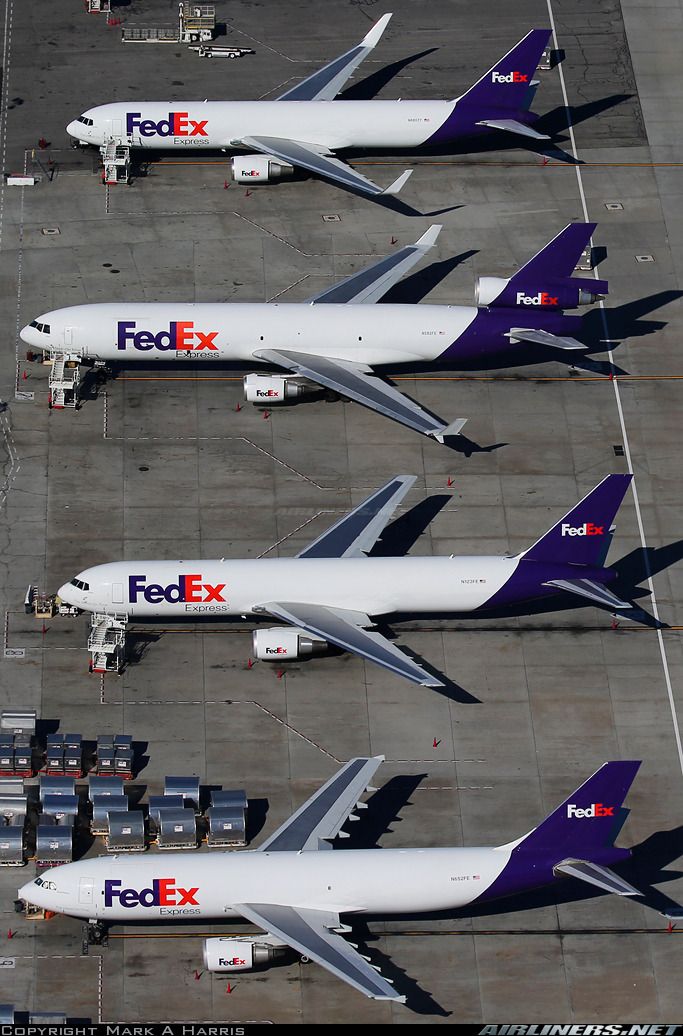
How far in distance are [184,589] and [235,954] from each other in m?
20.3

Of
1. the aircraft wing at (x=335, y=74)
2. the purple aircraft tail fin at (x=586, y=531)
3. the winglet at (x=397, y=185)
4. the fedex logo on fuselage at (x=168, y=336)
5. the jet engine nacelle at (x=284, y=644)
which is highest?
the aircraft wing at (x=335, y=74)

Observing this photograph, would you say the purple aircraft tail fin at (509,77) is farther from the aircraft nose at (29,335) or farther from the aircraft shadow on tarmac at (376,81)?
the aircraft nose at (29,335)

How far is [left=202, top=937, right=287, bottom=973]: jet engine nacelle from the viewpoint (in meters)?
80.9

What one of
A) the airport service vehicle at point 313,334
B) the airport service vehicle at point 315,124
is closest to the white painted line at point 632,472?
the airport service vehicle at point 315,124

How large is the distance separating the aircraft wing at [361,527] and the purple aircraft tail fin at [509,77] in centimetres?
3163

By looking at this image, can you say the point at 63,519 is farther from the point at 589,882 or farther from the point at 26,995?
the point at 589,882

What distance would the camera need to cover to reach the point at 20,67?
122625 mm

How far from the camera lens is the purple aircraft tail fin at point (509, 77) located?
117312mm

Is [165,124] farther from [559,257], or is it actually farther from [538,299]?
[559,257]

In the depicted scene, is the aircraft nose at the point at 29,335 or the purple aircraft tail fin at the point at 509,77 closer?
the aircraft nose at the point at 29,335

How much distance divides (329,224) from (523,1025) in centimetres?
5438

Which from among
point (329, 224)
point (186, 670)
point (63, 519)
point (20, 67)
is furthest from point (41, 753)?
point (20, 67)

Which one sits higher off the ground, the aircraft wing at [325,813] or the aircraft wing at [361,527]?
the aircraft wing at [361,527]

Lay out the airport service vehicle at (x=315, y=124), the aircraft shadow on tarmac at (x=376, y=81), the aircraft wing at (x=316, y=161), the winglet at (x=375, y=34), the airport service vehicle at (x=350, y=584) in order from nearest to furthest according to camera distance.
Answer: the airport service vehicle at (x=350, y=584) < the aircraft wing at (x=316, y=161) < the airport service vehicle at (x=315, y=124) < the aircraft shadow on tarmac at (x=376, y=81) < the winglet at (x=375, y=34)
